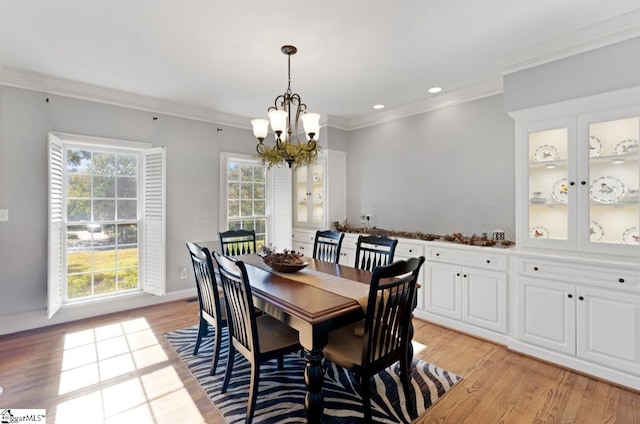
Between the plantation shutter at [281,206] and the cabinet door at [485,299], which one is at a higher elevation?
the plantation shutter at [281,206]

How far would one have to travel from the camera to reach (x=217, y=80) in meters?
3.40

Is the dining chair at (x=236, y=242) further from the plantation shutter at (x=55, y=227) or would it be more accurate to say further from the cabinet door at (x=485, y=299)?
the cabinet door at (x=485, y=299)

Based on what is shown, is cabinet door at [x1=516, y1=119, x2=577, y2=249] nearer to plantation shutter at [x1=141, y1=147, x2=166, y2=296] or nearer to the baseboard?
plantation shutter at [x1=141, y1=147, x2=166, y2=296]

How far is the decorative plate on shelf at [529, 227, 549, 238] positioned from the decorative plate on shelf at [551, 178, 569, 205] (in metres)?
0.28

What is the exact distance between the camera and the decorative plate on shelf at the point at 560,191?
2696mm

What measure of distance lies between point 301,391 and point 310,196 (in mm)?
3255

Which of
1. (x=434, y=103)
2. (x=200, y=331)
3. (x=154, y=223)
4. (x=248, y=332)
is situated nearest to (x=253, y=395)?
(x=248, y=332)

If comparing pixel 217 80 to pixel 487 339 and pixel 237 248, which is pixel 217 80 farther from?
pixel 487 339

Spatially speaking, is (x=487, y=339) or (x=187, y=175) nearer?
(x=487, y=339)

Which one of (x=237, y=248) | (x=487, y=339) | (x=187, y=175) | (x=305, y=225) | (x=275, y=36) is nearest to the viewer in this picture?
(x=275, y=36)

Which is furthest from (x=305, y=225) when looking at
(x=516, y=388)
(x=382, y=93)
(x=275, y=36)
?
(x=516, y=388)

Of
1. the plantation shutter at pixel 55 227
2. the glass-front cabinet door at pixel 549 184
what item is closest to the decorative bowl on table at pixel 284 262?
the glass-front cabinet door at pixel 549 184

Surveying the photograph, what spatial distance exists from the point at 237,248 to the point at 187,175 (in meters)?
1.48

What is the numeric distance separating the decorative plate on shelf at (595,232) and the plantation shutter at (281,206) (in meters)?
3.77
